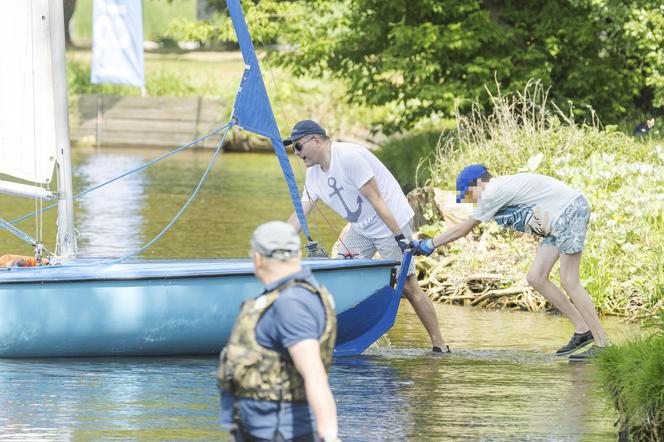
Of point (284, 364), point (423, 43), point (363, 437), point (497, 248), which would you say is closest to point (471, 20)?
point (423, 43)

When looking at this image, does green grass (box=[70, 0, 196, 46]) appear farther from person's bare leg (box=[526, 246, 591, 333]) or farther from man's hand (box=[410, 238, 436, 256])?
man's hand (box=[410, 238, 436, 256])

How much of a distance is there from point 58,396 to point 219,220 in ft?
39.2

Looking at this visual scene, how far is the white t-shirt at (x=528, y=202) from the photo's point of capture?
10.1 meters

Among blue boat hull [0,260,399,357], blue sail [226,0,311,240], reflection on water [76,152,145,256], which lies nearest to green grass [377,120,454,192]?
reflection on water [76,152,145,256]

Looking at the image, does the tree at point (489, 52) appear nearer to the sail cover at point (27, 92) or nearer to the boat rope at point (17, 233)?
the sail cover at point (27, 92)

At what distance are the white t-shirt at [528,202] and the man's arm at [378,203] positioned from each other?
23.8 inches

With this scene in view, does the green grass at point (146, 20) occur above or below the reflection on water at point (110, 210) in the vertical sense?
above

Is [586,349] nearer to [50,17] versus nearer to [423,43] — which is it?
[50,17]

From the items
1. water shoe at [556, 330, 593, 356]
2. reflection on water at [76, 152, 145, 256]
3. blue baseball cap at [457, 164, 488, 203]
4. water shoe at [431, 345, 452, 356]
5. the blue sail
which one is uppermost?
the blue sail

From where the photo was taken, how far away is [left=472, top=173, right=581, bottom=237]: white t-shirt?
1007 cm

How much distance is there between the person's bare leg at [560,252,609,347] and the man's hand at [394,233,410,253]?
119cm

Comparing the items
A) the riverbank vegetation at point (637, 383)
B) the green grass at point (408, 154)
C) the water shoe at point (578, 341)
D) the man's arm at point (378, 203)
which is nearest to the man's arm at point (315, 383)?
the riverbank vegetation at point (637, 383)

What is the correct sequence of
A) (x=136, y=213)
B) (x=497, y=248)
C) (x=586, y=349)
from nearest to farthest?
(x=586, y=349) < (x=497, y=248) < (x=136, y=213)

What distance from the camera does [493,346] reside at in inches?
438
